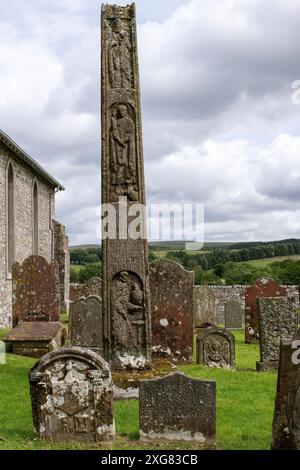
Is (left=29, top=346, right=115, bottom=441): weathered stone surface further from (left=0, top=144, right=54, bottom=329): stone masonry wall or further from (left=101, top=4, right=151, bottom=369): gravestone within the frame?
(left=0, top=144, right=54, bottom=329): stone masonry wall

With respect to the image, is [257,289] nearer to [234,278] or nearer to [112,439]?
[112,439]

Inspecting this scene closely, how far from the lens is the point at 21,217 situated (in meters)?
25.1

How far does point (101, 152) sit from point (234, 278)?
29118 mm

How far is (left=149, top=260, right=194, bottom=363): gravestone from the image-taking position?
12016mm

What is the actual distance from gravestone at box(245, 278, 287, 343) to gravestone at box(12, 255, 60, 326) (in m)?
5.92

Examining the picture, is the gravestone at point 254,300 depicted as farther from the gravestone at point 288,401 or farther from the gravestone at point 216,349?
the gravestone at point 288,401

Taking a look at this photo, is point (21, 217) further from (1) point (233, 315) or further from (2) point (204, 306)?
(1) point (233, 315)

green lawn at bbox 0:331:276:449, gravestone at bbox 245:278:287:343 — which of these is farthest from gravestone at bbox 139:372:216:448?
gravestone at bbox 245:278:287:343

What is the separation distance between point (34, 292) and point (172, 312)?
3934mm

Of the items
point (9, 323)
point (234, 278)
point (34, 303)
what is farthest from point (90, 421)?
point (234, 278)

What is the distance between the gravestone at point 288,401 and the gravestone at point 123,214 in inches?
109

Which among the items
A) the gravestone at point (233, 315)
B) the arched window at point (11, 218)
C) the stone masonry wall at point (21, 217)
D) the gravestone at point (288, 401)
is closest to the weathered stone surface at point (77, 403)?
the gravestone at point (288, 401)

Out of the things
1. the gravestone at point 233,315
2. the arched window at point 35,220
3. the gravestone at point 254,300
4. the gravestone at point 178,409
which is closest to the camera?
the gravestone at point 178,409

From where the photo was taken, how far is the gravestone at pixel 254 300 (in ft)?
56.3
